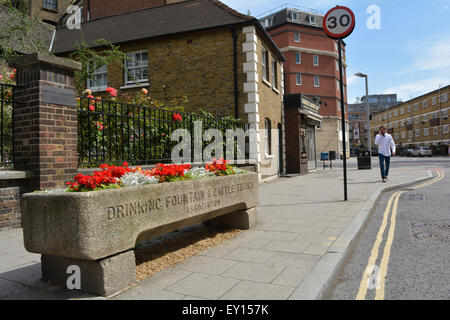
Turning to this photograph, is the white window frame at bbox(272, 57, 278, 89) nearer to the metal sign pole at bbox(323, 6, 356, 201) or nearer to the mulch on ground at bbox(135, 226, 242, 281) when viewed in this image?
the metal sign pole at bbox(323, 6, 356, 201)

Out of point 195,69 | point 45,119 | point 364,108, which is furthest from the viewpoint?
point 364,108

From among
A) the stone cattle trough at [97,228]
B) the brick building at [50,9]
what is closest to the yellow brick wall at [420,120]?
the brick building at [50,9]

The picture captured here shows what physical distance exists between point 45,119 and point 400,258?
5589mm

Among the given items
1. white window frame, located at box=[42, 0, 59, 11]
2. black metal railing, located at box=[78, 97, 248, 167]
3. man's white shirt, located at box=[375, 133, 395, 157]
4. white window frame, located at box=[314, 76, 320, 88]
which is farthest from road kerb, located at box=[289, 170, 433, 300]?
white window frame, located at box=[314, 76, 320, 88]

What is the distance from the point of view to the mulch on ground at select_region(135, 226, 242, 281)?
12.3 feet

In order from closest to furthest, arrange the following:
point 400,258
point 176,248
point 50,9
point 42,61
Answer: point 400,258, point 176,248, point 42,61, point 50,9

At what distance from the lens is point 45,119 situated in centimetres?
536

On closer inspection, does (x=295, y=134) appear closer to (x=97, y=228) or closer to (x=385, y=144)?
(x=385, y=144)

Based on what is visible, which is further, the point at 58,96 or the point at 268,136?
the point at 268,136

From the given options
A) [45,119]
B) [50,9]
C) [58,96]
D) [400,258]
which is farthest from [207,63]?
[50,9]

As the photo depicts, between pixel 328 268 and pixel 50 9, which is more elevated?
pixel 50 9

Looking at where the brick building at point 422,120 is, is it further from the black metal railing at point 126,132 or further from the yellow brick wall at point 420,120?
the black metal railing at point 126,132

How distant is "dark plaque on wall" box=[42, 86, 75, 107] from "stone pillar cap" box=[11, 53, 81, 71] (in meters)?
0.40
